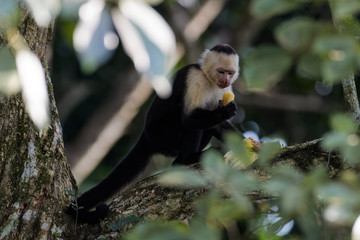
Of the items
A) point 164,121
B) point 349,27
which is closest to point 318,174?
point 349,27

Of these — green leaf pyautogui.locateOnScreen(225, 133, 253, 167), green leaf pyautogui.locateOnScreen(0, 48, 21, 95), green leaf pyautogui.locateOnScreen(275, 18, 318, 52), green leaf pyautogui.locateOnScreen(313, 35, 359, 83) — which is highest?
green leaf pyautogui.locateOnScreen(0, 48, 21, 95)

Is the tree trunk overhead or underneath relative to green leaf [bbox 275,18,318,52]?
underneath

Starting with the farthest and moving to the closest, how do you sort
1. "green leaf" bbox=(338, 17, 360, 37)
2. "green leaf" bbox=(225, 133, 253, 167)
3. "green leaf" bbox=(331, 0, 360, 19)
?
1. "green leaf" bbox=(338, 17, 360, 37)
2. "green leaf" bbox=(225, 133, 253, 167)
3. "green leaf" bbox=(331, 0, 360, 19)

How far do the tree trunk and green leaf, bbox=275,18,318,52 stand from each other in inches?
79.7

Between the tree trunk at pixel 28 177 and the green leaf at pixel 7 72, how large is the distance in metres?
1.92

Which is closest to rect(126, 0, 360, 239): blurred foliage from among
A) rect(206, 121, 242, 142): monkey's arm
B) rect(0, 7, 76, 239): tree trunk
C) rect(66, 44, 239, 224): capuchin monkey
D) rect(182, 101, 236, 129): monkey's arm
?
rect(0, 7, 76, 239): tree trunk

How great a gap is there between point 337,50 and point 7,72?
23.2 inches

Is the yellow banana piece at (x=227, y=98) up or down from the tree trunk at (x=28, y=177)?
down

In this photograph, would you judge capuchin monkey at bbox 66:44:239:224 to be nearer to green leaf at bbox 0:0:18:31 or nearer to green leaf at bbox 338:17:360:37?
green leaf at bbox 338:17:360:37

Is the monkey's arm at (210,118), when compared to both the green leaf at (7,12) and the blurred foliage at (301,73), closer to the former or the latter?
the blurred foliage at (301,73)

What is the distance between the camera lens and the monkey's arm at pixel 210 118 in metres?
4.06

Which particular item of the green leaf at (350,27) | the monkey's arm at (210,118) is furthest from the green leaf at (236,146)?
the monkey's arm at (210,118)

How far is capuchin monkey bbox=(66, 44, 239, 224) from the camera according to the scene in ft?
13.3

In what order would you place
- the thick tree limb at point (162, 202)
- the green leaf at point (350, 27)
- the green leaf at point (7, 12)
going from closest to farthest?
the green leaf at point (7, 12) < the green leaf at point (350, 27) < the thick tree limb at point (162, 202)
